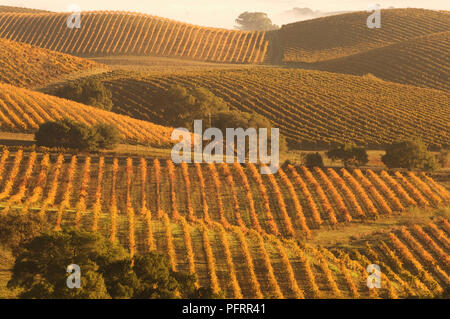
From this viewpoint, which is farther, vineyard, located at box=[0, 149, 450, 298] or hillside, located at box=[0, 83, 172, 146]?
hillside, located at box=[0, 83, 172, 146]

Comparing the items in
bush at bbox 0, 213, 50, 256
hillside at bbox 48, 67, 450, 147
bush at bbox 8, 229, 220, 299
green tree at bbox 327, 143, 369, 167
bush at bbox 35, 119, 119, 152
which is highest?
hillside at bbox 48, 67, 450, 147

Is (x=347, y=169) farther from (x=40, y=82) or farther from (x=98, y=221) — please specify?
(x=40, y=82)

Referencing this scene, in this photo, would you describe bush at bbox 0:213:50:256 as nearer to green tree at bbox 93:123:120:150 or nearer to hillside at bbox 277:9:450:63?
green tree at bbox 93:123:120:150

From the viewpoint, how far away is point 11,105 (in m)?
64.0

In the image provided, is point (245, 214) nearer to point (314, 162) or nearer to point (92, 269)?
point (314, 162)

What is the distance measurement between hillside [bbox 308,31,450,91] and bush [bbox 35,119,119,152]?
217ft

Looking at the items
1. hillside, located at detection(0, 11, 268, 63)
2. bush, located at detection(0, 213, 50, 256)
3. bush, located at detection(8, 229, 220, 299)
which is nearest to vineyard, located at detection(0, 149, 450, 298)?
bush, located at detection(0, 213, 50, 256)

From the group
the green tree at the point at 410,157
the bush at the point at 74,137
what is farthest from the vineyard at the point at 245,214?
the bush at the point at 74,137

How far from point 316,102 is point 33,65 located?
54.0 metres

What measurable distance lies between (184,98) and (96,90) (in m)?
14.3

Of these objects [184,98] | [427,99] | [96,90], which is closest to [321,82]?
[427,99]

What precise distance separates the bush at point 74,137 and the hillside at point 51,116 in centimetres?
548

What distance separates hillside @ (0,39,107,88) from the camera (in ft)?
324

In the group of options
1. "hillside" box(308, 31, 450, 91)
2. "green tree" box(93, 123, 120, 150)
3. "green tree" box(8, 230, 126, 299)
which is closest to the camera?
"green tree" box(8, 230, 126, 299)
